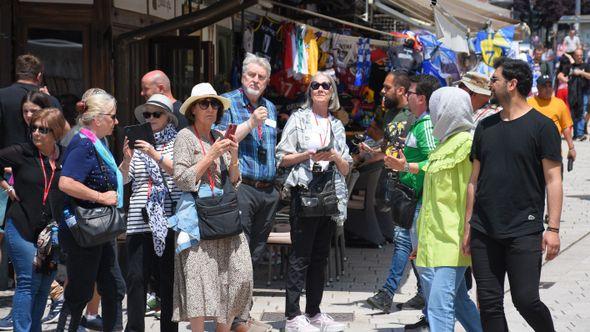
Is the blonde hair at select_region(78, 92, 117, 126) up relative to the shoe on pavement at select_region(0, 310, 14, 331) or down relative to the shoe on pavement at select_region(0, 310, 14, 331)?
up

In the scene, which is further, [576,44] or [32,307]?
[576,44]

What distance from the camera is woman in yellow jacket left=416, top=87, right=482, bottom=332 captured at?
20.0 feet

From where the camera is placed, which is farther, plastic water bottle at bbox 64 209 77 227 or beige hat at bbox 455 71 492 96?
beige hat at bbox 455 71 492 96

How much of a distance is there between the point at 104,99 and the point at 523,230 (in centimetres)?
258

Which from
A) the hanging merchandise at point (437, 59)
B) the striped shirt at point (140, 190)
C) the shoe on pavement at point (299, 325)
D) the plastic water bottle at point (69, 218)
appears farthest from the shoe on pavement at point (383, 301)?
the hanging merchandise at point (437, 59)

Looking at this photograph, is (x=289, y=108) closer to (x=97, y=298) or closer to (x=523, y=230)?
(x=97, y=298)

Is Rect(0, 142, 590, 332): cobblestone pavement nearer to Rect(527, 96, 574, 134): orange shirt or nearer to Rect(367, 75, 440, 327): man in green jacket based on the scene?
Rect(367, 75, 440, 327): man in green jacket

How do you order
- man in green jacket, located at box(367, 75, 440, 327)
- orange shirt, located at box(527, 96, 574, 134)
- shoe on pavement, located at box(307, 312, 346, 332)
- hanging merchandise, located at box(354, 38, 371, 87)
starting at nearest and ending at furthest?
man in green jacket, located at box(367, 75, 440, 327) → shoe on pavement, located at box(307, 312, 346, 332) → orange shirt, located at box(527, 96, 574, 134) → hanging merchandise, located at box(354, 38, 371, 87)

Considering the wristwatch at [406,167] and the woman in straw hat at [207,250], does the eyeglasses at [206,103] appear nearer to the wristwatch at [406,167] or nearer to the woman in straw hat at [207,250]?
the woman in straw hat at [207,250]

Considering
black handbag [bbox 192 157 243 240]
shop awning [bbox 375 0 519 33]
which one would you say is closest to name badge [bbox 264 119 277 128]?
black handbag [bbox 192 157 243 240]

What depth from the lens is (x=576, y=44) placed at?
118 ft

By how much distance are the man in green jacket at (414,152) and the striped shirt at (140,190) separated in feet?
4.48

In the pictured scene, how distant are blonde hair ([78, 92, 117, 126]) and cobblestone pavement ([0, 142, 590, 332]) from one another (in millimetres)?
1972

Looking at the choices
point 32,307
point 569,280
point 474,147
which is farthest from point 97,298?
point 569,280
